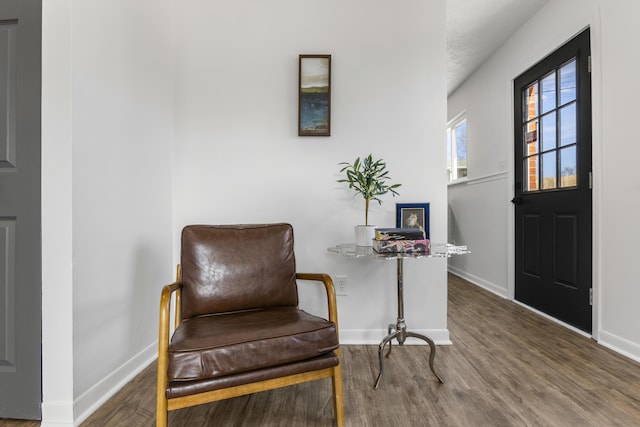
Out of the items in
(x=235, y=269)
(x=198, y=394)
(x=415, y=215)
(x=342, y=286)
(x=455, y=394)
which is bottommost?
(x=455, y=394)

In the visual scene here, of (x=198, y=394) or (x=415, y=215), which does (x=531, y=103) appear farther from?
(x=198, y=394)

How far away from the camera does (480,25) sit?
312cm

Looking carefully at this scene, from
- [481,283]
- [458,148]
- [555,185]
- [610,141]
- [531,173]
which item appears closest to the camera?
[610,141]

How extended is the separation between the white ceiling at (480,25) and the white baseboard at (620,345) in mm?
2633

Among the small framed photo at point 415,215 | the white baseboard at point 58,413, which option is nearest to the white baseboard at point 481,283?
the small framed photo at point 415,215

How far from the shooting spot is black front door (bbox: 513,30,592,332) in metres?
2.46

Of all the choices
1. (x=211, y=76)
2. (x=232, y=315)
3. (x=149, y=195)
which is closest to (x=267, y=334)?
(x=232, y=315)

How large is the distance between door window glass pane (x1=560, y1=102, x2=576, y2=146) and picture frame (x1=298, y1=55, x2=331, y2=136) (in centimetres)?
189

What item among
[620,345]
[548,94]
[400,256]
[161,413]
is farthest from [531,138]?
[161,413]

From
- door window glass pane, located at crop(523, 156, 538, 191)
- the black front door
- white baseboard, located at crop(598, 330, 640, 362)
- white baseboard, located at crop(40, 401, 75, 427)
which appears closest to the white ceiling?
the black front door

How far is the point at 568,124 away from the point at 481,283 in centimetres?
200

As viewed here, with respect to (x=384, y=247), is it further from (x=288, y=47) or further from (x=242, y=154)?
(x=288, y=47)
